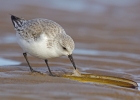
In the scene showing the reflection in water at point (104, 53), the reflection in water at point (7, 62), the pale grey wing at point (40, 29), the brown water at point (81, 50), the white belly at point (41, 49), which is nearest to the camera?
the brown water at point (81, 50)

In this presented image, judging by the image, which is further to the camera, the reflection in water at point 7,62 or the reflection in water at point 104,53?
the reflection in water at point 104,53

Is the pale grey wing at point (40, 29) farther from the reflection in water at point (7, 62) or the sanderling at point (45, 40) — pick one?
the reflection in water at point (7, 62)

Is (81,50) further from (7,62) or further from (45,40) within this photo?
(45,40)

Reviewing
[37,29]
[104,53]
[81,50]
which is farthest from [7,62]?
[104,53]

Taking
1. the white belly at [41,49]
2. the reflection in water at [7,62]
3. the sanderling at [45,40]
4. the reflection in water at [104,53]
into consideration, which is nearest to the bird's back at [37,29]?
the sanderling at [45,40]

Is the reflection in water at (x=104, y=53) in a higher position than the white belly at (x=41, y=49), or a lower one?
higher

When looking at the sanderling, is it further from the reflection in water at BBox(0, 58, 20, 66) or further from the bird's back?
the reflection in water at BBox(0, 58, 20, 66)

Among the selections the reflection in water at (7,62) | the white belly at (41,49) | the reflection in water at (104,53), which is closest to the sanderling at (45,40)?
the white belly at (41,49)

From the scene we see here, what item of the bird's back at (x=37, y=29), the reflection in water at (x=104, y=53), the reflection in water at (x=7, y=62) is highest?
the reflection in water at (x=104, y=53)

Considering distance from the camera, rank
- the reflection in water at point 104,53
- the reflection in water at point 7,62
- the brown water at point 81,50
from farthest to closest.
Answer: the reflection in water at point 104,53, the reflection in water at point 7,62, the brown water at point 81,50
